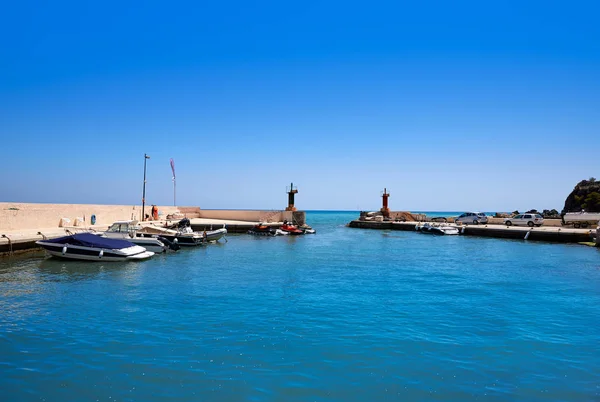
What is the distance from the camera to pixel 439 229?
54.0 metres

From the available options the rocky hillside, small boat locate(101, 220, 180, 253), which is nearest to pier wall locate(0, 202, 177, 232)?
small boat locate(101, 220, 180, 253)

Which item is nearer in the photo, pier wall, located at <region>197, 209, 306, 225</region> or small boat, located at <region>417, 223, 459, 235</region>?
small boat, located at <region>417, 223, 459, 235</region>

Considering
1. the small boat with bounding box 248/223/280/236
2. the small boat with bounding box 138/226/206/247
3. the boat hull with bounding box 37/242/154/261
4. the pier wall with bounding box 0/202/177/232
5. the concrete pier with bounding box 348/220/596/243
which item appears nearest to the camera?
the boat hull with bounding box 37/242/154/261

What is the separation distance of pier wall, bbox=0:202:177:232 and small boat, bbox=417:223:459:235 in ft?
123

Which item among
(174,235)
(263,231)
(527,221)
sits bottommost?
(263,231)

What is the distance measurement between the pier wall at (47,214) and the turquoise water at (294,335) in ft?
32.5

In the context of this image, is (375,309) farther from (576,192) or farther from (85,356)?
(576,192)

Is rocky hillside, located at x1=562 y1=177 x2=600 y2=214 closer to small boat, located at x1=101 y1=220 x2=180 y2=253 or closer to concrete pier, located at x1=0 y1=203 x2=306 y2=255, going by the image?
concrete pier, located at x1=0 y1=203 x2=306 y2=255

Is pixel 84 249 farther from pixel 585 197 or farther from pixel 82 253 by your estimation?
pixel 585 197

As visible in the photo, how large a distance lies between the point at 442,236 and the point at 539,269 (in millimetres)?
27527

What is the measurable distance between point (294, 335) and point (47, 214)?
3046 centimetres

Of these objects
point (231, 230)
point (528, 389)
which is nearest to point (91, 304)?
point (528, 389)

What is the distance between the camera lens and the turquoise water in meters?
8.30

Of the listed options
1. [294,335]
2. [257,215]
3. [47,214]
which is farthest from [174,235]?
[257,215]
